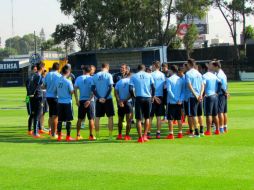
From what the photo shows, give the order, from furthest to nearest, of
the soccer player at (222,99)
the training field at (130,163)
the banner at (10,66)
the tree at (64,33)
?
the tree at (64,33)
the banner at (10,66)
the soccer player at (222,99)
the training field at (130,163)

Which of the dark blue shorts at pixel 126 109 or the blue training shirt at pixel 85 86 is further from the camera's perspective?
the blue training shirt at pixel 85 86

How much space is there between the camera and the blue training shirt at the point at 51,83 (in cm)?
1504

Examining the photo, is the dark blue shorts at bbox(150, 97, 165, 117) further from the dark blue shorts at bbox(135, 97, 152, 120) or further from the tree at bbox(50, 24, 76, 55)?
the tree at bbox(50, 24, 76, 55)

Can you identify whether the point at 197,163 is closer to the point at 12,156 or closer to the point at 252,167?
the point at 252,167

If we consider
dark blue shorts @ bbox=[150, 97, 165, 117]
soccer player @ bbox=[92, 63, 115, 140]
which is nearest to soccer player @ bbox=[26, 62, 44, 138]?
soccer player @ bbox=[92, 63, 115, 140]

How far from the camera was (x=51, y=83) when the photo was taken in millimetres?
15164

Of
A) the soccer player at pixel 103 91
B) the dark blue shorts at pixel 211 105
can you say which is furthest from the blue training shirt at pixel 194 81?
the soccer player at pixel 103 91

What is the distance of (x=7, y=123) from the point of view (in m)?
20.0

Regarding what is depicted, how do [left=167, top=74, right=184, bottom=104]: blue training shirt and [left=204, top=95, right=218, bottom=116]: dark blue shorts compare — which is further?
[left=204, top=95, right=218, bottom=116]: dark blue shorts

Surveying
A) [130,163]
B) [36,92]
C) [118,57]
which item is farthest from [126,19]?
[130,163]

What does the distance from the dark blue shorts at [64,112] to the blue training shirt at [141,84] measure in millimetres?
1965

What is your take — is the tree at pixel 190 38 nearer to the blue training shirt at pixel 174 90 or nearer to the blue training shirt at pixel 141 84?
the blue training shirt at pixel 174 90

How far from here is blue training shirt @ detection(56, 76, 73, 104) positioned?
14500 millimetres

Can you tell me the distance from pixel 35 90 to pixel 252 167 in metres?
8.12
